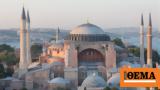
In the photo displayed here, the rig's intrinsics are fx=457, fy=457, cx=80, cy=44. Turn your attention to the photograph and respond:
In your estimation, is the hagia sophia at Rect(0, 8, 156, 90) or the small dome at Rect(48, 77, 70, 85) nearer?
the small dome at Rect(48, 77, 70, 85)

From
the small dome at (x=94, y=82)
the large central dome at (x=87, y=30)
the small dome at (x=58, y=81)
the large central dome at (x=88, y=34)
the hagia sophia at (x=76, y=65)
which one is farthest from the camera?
the large central dome at (x=87, y=30)

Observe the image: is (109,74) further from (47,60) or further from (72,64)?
(47,60)

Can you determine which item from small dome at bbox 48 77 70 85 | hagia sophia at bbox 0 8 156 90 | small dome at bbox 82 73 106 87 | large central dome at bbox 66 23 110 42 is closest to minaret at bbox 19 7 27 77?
hagia sophia at bbox 0 8 156 90

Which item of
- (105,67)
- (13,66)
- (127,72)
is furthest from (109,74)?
(127,72)

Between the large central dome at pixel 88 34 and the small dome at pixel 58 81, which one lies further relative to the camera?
the large central dome at pixel 88 34

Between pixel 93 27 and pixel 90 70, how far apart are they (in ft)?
5.72

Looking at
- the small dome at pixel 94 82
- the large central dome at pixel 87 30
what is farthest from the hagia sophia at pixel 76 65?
the small dome at pixel 94 82

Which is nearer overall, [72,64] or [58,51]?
[72,64]

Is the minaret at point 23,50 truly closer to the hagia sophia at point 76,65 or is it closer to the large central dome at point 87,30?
the hagia sophia at point 76,65

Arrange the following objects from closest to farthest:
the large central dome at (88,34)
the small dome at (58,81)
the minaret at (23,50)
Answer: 1. the small dome at (58,81)
2. the minaret at (23,50)
3. the large central dome at (88,34)

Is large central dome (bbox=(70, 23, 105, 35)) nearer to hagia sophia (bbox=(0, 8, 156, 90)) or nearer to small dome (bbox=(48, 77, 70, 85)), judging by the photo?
hagia sophia (bbox=(0, 8, 156, 90))

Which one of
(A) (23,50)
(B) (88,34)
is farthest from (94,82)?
(A) (23,50)

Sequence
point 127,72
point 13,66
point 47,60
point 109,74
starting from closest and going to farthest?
1. point 127,72
2. point 109,74
3. point 47,60
4. point 13,66

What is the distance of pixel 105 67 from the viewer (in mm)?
12570
